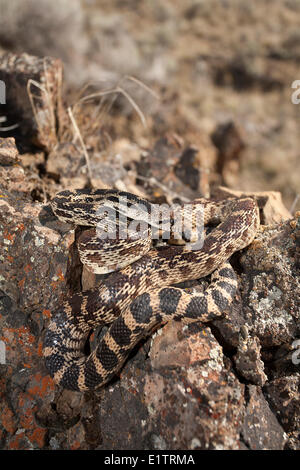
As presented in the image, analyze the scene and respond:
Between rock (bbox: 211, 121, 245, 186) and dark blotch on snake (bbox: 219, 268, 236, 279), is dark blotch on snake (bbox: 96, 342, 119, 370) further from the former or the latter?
rock (bbox: 211, 121, 245, 186)

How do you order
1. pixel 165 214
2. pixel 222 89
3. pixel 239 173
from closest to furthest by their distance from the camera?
1. pixel 165 214
2. pixel 239 173
3. pixel 222 89

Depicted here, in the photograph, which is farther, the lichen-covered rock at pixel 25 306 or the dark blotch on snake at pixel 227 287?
the dark blotch on snake at pixel 227 287

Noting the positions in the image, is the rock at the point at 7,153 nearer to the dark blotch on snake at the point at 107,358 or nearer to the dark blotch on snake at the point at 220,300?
the dark blotch on snake at the point at 107,358

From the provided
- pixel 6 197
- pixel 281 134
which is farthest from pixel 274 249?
pixel 281 134

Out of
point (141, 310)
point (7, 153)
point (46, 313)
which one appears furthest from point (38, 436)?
point (7, 153)

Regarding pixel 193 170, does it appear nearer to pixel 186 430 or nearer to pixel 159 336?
pixel 159 336

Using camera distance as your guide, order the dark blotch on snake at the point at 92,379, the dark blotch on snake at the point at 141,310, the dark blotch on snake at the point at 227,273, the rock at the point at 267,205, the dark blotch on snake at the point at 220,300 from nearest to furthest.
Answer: the dark blotch on snake at the point at 92,379 → the dark blotch on snake at the point at 141,310 → the dark blotch on snake at the point at 220,300 → the dark blotch on snake at the point at 227,273 → the rock at the point at 267,205

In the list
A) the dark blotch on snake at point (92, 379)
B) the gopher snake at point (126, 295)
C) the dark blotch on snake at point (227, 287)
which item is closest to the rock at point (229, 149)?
the gopher snake at point (126, 295)

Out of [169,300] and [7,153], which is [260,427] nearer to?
[169,300]
